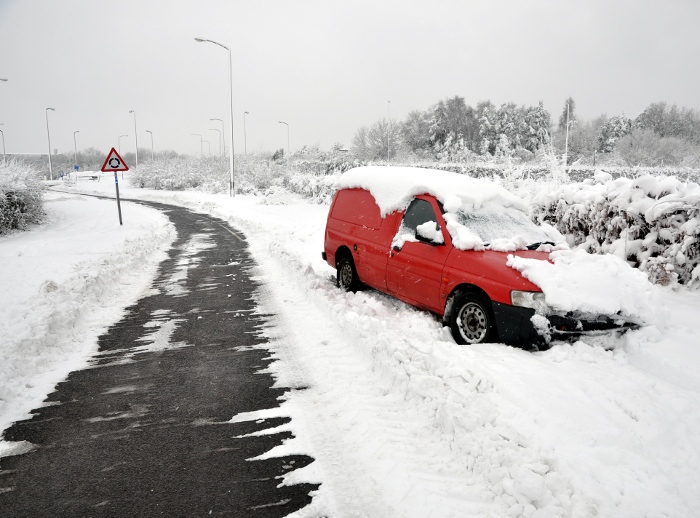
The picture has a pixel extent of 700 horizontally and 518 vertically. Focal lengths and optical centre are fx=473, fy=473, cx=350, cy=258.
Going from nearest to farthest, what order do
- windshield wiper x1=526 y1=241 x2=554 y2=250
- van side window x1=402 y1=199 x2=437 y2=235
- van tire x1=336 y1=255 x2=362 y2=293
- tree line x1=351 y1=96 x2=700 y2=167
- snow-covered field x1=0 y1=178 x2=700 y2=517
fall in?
1. snow-covered field x1=0 y1=178 x2=700 y2=517
2. windshield wiper x1=526 y1=241 x2=554 y2=250
3. van side window x1=402 y1=199 x2=437 y2=235
4. van tire x1=336 y1=255 x2=362 y2=293
5. tree line x1=351 y1=96 x2=700 y2=167

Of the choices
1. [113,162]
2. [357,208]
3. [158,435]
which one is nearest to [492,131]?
[113,162]

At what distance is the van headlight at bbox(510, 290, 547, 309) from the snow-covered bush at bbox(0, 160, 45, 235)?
1936 centimetres

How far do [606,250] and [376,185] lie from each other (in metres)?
4.40

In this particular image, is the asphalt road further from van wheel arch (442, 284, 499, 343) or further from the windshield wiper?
the windshield wiper

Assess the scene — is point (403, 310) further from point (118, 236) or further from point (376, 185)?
point (118, 236)

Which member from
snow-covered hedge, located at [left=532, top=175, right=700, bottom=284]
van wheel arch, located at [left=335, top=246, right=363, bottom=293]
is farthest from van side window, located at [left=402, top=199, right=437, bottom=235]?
snow-covered hedge, located at [left=532, top=175, right=700, bottom=284]

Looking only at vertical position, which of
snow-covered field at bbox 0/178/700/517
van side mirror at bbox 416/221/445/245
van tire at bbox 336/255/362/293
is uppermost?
van side mirror at bbox 416/221/445/245

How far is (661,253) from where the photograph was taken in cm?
782

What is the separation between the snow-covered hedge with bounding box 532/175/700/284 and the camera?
7277mm

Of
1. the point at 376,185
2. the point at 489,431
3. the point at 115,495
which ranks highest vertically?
the point at 376,185

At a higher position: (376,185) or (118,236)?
(376,185)

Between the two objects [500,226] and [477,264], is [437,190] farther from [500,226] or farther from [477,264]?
[477,264]

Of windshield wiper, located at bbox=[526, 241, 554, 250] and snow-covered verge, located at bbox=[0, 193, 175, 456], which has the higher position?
windshield wiper, located at bbox=[526, 241, 554, 250]

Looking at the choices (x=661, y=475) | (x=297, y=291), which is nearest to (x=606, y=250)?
(x=297, y=291)
